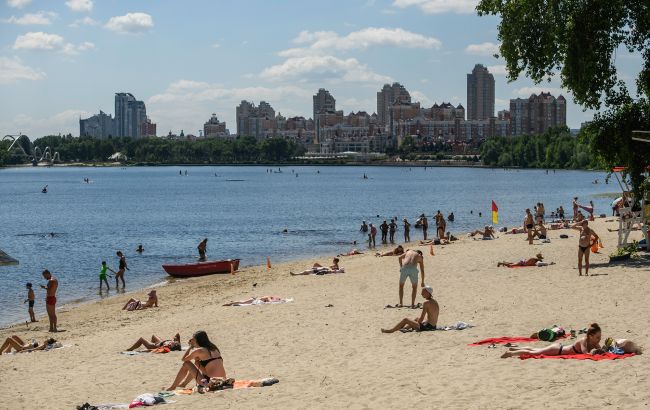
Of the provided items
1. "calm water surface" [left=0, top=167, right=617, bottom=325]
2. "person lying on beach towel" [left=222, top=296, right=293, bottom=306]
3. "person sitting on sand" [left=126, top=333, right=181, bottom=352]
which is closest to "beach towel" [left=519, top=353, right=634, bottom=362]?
"person sitting on sand" [left=126, top=333, right=181, bottom=352]

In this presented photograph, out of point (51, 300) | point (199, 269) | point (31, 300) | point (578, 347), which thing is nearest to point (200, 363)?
point (578, 347)

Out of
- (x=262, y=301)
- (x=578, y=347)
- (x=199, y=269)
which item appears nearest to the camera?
(x=578, y=347)

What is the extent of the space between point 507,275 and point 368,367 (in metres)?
11.8

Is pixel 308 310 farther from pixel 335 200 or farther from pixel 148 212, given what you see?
pixel 335 200

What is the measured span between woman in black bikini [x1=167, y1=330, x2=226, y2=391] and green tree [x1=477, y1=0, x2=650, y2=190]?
15976mm

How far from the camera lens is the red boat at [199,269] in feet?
120

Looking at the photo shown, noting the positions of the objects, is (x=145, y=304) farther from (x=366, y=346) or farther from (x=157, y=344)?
(x=366, y=346)

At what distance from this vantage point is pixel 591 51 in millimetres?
24828

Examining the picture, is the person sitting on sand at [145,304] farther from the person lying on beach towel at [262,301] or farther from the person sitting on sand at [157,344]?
the person sitting on sand at [157,344]

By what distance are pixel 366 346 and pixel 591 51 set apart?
1319 cm

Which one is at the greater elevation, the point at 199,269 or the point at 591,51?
the point at 591,51

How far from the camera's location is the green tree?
81.6 feet

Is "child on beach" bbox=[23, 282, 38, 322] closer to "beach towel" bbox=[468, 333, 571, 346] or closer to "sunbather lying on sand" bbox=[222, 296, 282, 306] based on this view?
"sunbather lying on sand" bbox=[222, 296, 282, 306]

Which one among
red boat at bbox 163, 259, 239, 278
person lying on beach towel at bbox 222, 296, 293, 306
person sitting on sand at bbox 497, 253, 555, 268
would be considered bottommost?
red boat at bbox 163, 259, 239, 278
